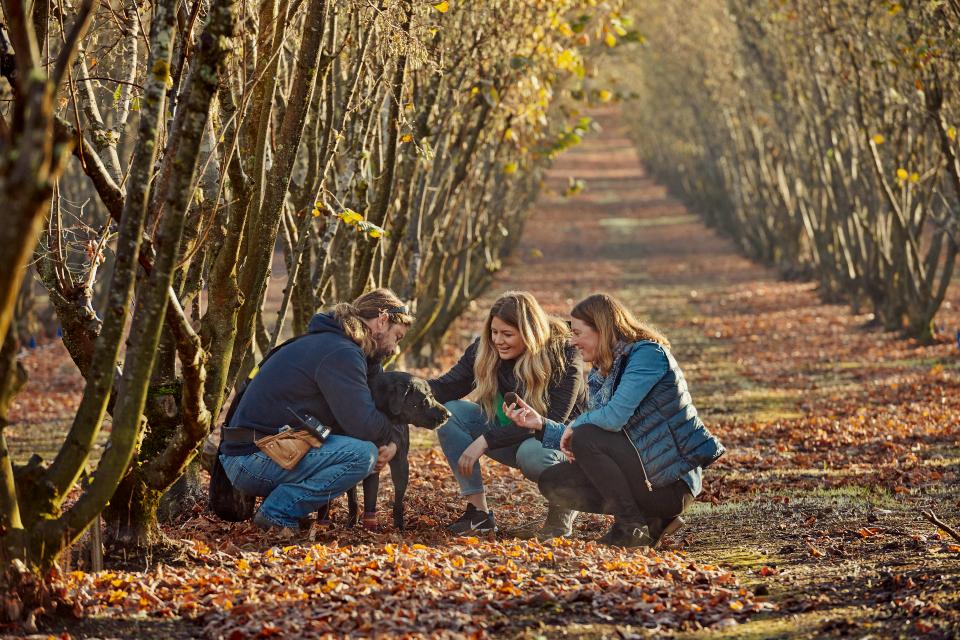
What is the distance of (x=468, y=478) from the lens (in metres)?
7.12

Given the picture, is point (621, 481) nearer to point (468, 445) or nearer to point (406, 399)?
point (468, 445)

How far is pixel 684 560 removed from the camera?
6.32 m

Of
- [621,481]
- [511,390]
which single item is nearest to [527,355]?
[511,390]

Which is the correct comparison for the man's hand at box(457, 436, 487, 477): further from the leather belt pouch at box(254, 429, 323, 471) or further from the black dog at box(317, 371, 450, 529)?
the leather belt pouch at box(254, 429, 323, 471)

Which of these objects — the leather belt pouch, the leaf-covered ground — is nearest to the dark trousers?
the leaf-covered ground

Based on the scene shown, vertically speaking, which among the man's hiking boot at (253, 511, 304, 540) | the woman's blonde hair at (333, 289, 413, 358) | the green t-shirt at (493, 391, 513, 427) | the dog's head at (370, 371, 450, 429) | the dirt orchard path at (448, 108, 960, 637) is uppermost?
the woman's blonde hair at (333, 289, 413, 358)

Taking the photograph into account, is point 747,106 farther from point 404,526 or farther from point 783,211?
point 404,526

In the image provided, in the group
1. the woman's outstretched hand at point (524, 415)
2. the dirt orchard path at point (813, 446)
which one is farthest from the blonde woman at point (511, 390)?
the dirt orchard path at point (813, 446)

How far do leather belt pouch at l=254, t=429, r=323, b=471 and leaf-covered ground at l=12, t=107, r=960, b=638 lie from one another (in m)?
0.45

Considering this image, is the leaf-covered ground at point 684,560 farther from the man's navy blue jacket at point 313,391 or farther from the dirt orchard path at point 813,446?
the man's navy blue jacket at point 313,391

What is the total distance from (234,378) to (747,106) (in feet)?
76.8

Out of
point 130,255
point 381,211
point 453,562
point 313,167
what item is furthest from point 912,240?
point 130,255

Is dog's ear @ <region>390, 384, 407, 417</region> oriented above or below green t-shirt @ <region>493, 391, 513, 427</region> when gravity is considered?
above

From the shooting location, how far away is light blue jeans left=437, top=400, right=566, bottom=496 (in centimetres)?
703
